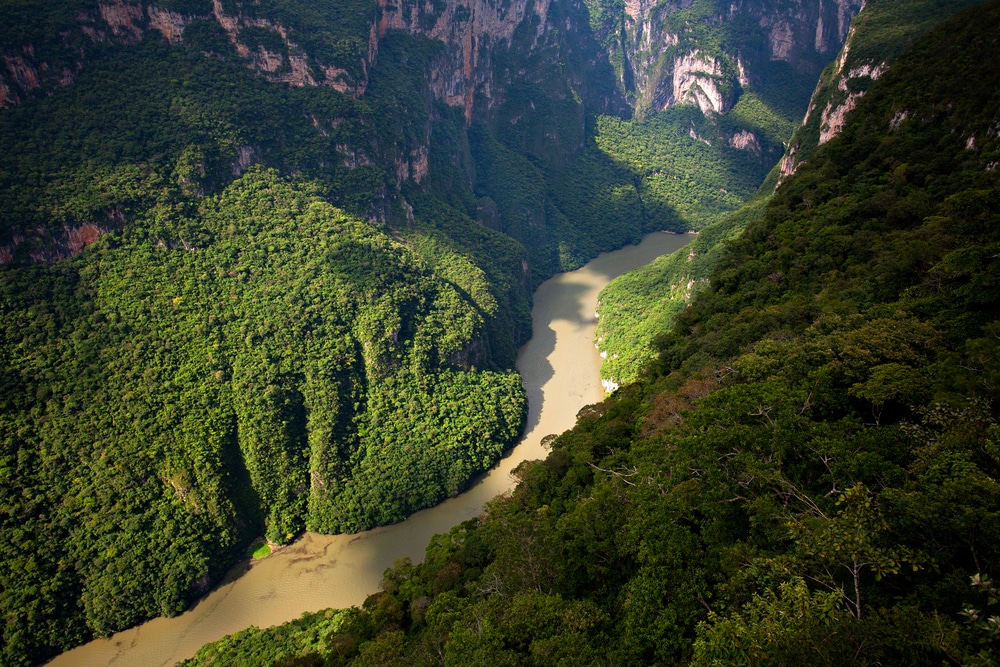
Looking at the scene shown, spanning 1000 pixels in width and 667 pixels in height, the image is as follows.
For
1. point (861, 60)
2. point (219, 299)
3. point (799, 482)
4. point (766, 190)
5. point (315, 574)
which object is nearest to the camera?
point (799, 482)

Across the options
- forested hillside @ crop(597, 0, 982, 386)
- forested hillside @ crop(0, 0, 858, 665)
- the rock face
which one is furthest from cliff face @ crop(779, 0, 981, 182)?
the rock face

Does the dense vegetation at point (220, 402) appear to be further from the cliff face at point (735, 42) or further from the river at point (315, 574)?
the cliff face at point (735, 42)

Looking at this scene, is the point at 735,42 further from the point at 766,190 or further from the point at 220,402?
the point at 220,402

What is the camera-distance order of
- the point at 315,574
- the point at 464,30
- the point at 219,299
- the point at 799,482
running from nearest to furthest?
the point at 799,482 < the point at 315,574 < the point at 219,299 < the point at 464,30

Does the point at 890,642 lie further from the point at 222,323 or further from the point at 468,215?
the point at 468,215

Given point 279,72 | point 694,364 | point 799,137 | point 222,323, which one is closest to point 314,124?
point 279,72

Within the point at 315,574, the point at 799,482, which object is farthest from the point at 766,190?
the point at 799,482

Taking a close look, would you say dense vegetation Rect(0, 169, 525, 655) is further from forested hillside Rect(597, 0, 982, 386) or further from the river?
forested hillside Rect(597, 0, 982, 386)
